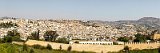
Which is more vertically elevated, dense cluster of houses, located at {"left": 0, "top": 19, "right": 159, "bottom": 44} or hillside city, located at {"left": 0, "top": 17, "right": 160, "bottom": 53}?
hillside city, located at {"left": 0, "top": 17, "right": 160, "bottom": 53}

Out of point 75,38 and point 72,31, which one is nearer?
point 75,38

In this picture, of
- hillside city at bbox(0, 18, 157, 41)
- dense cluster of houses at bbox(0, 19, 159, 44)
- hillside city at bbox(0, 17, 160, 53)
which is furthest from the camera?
dense cluster of houses at bbox(0, 19, 159, 44)

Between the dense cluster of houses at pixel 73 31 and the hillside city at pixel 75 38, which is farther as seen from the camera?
the dense cluster of houses at pixel 73 31

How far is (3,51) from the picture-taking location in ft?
110

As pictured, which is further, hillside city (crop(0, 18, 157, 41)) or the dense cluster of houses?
the dense cluster of houses

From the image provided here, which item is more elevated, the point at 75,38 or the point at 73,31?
the point at 75,38

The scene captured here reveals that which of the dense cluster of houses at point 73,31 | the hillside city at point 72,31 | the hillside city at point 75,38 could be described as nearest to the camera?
the hillside city at point 75,38

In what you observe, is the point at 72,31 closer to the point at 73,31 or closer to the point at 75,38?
the point at 73,31

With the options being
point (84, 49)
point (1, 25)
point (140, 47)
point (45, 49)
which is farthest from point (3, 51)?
point (1, 25)

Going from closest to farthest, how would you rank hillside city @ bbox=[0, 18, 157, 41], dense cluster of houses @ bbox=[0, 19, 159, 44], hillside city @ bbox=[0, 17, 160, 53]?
hillside city @ bbox=[0, 17, 160, 53], hillside city @ bbox=[0, 18, 157, 41], dense cluster of houses @ bbox=[0, 19, 159, 44]

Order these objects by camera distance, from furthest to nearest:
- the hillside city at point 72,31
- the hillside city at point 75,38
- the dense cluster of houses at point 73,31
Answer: the dense cluster of houses at point 73,31 → the hillside city at point 72,31 → the hillside city at point 75,38

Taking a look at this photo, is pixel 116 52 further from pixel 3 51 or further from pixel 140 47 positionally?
pixel 3 51

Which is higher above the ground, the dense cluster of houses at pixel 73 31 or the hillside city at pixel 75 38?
the hillside city at pixel 75 38

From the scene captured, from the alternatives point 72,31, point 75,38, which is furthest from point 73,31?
point 75,38
